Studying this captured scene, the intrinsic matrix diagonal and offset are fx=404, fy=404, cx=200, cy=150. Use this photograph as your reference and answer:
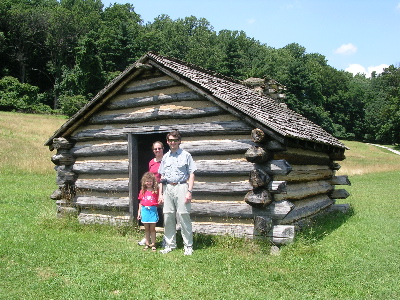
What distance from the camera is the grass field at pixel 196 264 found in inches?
222

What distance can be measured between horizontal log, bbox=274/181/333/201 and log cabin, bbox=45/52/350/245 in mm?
26

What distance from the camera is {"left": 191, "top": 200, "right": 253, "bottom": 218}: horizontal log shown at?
8094mm

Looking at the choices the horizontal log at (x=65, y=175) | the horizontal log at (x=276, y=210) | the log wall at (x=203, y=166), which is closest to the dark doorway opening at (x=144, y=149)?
the log wall at (x=203, y=166)

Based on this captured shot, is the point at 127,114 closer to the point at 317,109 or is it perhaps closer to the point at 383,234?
the point at 383,234

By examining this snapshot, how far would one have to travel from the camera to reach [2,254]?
7188mm

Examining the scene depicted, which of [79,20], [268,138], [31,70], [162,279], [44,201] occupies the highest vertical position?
[79,20]

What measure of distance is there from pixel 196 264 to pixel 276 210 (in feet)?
6.43

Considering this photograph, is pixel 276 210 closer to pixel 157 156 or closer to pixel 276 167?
pixel 276 167

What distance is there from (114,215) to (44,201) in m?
4.81

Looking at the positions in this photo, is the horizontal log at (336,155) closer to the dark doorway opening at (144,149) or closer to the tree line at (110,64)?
the dark doorway opening at (144,149)

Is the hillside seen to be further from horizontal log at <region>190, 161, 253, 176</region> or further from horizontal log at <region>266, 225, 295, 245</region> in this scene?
horizontal log at <region>266, 225, 295, 245</region>

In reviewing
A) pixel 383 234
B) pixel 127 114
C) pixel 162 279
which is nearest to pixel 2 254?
pixel 162 279

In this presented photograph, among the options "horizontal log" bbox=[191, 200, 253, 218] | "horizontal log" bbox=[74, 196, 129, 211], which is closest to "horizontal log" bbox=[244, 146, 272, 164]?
"horizontal log" bbox=[191, 200, 253, 218]

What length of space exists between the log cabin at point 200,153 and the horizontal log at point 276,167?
0.02 m
